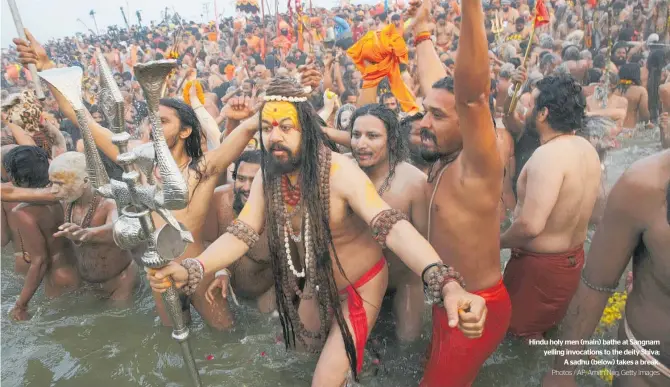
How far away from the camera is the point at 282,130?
230 centimetres

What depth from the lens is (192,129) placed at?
3260 mm

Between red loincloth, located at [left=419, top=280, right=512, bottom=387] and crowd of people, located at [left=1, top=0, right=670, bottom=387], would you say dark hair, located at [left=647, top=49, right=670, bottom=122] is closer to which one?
crowd of people, located at [left=1, top=0, right=670, bottom=387]

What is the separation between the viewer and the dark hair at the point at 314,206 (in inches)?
90.4

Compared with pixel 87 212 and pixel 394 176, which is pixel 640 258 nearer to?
pixel 394 176

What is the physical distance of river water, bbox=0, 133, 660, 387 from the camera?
9.84 feet

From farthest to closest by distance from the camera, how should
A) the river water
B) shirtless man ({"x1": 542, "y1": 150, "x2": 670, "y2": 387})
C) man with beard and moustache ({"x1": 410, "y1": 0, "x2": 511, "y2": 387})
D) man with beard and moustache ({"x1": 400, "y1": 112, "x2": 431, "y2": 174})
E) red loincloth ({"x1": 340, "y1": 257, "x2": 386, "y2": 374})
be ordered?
man with beard and moustache ({"x1": 400, "y1": 112, "x2": 431, "y2": 174}), the river water, red loincloth ({"x1": 340, "y1": 257, "x2": 386, "y2": 374}), man with beard and moustache ({"x1": 410, "y1": 0, "x2": 511, "y2": 387}), shirtless man ({"x1": 542, "y1": 150, "x2": 670, "y2": 387})

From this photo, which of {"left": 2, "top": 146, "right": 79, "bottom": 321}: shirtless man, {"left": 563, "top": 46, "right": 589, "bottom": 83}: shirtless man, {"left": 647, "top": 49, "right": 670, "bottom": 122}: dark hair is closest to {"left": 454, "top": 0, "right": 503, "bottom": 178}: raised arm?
{"left": 2, "top": 146, "right": 79, "bottom": 321}: shirtless man

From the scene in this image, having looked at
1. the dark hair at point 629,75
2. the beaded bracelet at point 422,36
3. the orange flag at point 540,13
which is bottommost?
the dark hair at point 629,75

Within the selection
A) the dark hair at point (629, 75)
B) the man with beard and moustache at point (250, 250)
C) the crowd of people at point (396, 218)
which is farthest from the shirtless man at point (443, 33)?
the man with beard and moustache at point (250, 250)

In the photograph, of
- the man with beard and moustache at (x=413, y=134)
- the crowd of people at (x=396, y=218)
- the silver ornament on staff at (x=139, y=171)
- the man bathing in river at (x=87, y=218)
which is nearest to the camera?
the silver ornament on staff at (x=139, y=171)

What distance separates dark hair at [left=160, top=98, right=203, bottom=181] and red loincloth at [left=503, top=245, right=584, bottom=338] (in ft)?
7.71

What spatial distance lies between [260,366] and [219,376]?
1.01ft

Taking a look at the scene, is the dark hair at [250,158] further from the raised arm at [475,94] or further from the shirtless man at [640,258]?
the shirtless man at [640,258]

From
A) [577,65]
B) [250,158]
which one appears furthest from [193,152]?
[577,65]
